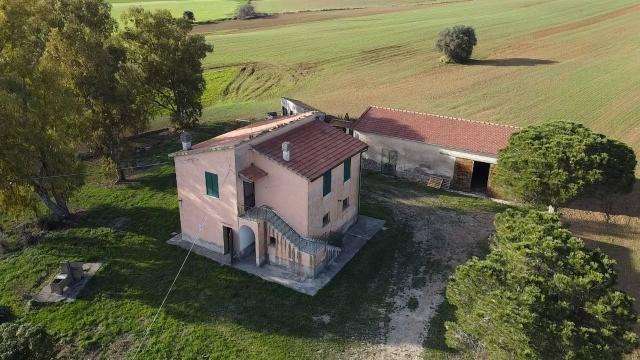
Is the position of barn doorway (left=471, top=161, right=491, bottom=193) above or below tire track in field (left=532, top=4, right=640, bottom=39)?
below

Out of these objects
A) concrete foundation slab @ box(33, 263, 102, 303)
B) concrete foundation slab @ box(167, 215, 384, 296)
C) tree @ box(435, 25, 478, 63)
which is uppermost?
tree @ box(435, 25, 478, 63)

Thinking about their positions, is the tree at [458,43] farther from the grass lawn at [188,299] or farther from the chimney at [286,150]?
the chimney at [286,150]

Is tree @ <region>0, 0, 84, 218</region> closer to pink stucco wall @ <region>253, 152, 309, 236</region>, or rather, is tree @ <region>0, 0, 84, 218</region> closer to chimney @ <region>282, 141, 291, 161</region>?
pink stucco wall @ <region>253, 152, 309, 236</region>

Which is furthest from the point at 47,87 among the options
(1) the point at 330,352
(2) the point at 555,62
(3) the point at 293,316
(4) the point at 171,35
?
(2) the point at 555,62

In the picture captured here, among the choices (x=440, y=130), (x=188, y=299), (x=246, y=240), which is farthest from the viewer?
(x=440, y=130)

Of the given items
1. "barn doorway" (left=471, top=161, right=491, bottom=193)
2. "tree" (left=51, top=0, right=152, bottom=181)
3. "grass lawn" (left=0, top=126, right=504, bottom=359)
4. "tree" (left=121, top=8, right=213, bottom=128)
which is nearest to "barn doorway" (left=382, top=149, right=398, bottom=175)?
"barn doorway" (left=471, top=161, right=491, bottom=193)

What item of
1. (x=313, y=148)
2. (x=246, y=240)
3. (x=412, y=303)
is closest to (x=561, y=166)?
(x=412, y=303)

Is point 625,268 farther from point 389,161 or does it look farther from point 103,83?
point 103,83
